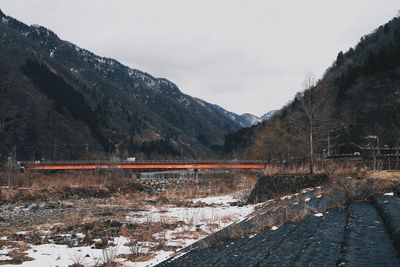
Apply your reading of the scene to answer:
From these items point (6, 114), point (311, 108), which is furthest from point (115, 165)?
point (311, 108)

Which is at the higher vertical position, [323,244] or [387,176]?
[387,176]

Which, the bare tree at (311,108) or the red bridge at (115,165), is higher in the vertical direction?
the bare tree at (311,108)

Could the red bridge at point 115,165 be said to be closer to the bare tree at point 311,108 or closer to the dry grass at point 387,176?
the bare tree at point 311,108

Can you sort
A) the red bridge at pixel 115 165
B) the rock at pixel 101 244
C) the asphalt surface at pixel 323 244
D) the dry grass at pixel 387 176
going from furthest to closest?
Result: the red bridge at pixel 115 165 → the dry grass at pixel 387 176 → the rock at pixel 101 244 → the asphalt surface at pixel 323 244

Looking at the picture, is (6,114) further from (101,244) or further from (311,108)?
(101,244)

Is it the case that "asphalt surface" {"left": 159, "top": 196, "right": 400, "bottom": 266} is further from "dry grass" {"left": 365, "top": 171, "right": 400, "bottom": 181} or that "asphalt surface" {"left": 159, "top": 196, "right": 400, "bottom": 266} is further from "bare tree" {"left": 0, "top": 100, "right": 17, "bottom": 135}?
"bare tree" {"left": 0, "top": 100, "right": 17, "bottom": 135}

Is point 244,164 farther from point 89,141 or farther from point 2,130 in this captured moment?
point 89,141

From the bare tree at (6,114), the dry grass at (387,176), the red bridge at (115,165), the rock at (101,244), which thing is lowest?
the rock at (101,244)

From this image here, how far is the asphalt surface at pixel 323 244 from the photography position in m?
7.25

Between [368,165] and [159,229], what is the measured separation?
20.0 metres

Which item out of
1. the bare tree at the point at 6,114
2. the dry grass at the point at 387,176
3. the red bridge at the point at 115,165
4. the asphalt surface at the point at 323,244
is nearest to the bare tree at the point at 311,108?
the dry grass at the point at 387,176

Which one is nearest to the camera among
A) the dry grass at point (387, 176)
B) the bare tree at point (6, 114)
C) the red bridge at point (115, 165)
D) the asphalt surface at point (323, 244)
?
the asphalt surface at point (323, 244)

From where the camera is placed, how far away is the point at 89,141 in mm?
198500

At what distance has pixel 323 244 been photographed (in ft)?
27.9
